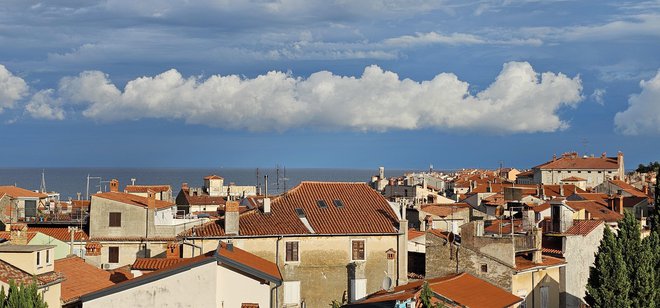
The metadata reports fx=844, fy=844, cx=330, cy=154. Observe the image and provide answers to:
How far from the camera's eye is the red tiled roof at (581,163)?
131000 millimetres

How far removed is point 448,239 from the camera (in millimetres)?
36250

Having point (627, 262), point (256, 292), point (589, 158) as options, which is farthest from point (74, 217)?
point (589, 158)

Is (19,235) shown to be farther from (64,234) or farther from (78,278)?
(64,234)

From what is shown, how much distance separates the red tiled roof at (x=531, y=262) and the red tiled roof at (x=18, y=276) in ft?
60.6

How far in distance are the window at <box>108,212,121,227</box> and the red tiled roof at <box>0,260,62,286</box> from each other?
52.1ft

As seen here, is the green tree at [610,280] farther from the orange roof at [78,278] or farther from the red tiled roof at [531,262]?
the orange roof at [78,278]

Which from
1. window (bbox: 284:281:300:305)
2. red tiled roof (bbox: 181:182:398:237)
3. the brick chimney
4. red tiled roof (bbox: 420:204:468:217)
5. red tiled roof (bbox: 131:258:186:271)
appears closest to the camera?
red tiled roof (bbox: 131:258:186:271)

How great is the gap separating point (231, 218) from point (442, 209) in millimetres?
29395

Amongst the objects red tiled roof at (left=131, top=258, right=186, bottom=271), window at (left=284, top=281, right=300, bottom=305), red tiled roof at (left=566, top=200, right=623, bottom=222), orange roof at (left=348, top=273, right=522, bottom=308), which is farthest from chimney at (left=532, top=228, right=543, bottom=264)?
red tiled roof at (left=566, top=200, right=623, bottom=222)

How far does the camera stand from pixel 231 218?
132 feet

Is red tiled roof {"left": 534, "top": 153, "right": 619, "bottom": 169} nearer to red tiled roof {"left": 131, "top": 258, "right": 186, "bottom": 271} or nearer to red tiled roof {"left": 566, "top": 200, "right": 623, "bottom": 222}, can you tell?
red tiled roof {"left": 566, "top": 200, "right": 623, "bottom": 222}

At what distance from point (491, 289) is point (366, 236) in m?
9.65

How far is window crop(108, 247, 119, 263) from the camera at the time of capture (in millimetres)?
42750

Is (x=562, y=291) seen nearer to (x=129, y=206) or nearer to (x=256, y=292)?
(x=256, y=292)
